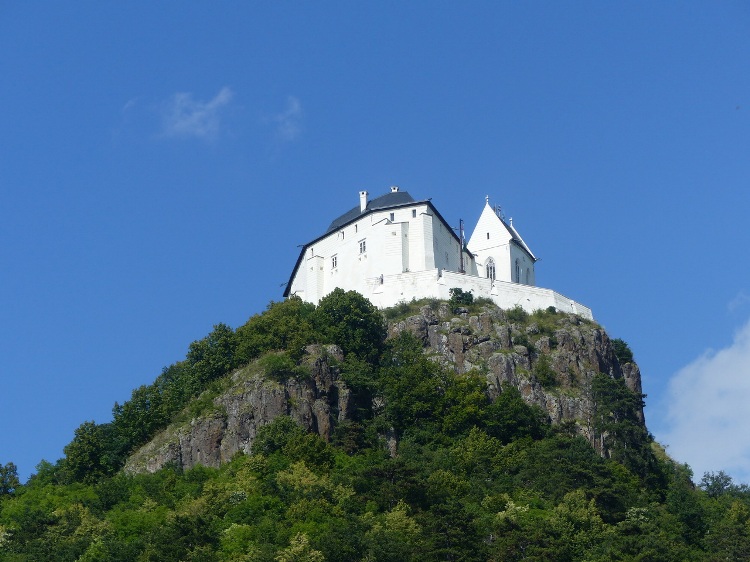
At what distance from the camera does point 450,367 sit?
8981 cm

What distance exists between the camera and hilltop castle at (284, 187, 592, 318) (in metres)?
96.4

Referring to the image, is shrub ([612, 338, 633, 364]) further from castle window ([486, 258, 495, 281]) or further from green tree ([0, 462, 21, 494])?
green tree ([0, 462, 21, 494])

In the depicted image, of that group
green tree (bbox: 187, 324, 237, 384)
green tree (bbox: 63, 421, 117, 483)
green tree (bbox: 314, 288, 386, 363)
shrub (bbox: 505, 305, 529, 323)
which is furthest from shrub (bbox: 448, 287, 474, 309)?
green tree (bbox: 63, 421, 117, 483)

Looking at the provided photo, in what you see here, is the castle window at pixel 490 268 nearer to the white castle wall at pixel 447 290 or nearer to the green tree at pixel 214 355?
the white castle wall at pixel 447 290

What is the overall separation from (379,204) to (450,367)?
49.8 feet

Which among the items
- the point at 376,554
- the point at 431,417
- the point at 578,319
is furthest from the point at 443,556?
the point at 578,319

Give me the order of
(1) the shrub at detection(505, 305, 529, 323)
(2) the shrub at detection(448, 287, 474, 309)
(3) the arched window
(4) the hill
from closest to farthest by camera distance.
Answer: (4) the hill → (2) the shrub at detection(448, 287, 474, 309) → (1) the shrub at detection(505, 305, 529, 323) → (3) the arched window

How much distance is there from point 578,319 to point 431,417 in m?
15.0

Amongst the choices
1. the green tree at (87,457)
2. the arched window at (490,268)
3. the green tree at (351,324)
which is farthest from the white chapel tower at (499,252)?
the green tree at (87,457)

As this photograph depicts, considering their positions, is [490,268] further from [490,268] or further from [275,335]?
[275,335]

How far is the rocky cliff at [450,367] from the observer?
83312 millimetres

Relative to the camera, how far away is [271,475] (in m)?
78.0

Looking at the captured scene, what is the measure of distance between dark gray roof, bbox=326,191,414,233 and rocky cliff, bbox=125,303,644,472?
8765 millimetres

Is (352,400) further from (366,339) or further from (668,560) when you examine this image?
(668,560)
